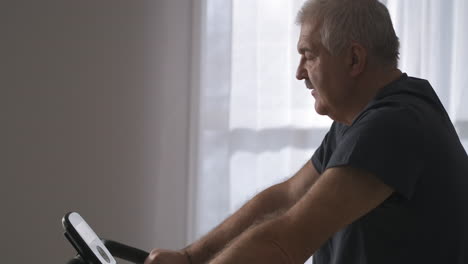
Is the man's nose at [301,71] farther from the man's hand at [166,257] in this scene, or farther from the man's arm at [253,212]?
the man's hand at [166,257]

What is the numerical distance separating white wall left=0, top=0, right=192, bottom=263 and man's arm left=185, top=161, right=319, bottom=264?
110cm

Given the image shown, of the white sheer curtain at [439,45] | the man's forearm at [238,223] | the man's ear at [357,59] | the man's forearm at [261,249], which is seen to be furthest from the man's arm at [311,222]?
the white sheer curtain at [439,45]

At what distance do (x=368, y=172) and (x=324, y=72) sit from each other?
0.39 m

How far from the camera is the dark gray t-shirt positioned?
121 centimetres

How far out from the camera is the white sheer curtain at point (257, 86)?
9.02 ft

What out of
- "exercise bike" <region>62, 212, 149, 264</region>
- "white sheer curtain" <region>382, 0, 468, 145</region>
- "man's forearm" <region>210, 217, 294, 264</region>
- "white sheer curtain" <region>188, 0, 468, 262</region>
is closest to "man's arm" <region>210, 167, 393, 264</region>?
"man's forearm" <region>210, 217, 294, 264</region>

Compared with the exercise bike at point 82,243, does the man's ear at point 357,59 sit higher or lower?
higher

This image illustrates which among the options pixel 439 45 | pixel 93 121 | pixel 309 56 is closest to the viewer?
pixel 309 56

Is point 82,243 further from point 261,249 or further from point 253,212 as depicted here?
Result: point 253,212

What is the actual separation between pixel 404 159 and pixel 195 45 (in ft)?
5.58

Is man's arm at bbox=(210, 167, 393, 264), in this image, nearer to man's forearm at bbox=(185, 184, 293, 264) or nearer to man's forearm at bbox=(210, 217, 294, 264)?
man's forearm at bbox=(210, 217, 294, 264)

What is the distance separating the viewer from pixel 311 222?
114 cm

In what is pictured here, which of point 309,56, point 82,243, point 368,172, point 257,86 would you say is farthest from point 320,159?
point 257,86

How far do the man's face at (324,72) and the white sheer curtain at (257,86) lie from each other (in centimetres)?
121
